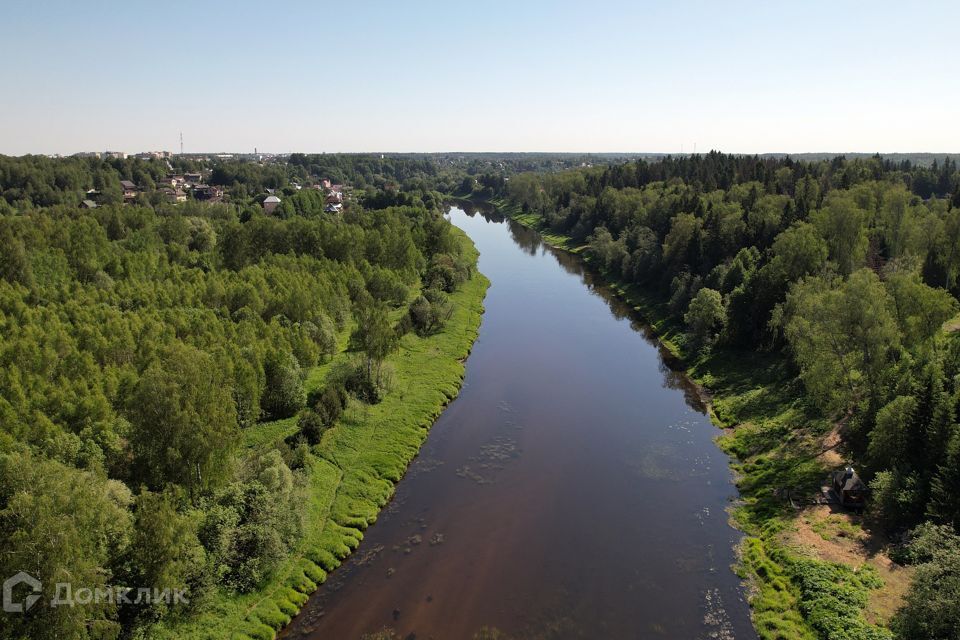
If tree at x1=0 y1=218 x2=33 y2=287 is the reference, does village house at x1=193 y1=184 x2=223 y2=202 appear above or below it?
above

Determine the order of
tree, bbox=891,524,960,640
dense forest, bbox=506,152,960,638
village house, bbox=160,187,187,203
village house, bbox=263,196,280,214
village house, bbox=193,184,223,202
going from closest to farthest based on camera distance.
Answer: tree, bbox=891,524,960,640, dense forest, bbox=506,152,960,638, village house, bbox=263,196,280,214, village house, bbox=160,187,187,203, village house, bbox=193,184,223,202

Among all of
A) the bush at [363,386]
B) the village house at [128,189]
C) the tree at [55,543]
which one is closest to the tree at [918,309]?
the bush at [363,386]

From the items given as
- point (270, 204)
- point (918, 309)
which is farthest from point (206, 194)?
point (918, 309)

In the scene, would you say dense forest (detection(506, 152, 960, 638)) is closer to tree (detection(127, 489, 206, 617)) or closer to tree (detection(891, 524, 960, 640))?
tree (detection(891, 524, 960, 640))

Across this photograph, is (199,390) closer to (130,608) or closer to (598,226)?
(130,608)

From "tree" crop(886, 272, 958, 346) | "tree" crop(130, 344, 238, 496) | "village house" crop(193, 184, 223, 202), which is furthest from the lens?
"village house" crop(193, 184, 223, 202)

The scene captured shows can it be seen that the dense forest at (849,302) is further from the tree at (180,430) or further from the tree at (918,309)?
the tree at (180,430)

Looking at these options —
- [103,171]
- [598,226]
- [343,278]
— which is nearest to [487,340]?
[343,278]

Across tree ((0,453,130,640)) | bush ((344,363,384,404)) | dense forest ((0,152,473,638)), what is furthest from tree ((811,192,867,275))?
tree ((0,453,130,640))
